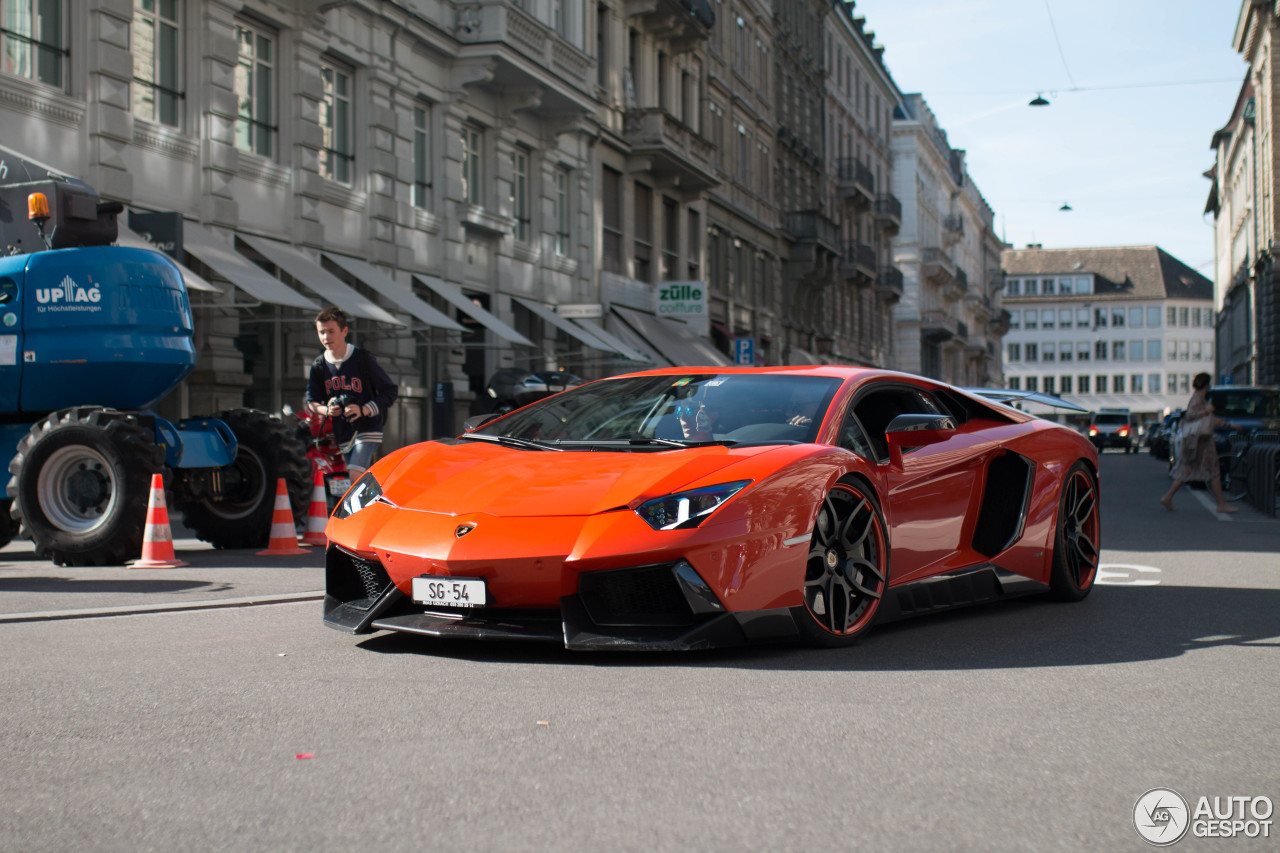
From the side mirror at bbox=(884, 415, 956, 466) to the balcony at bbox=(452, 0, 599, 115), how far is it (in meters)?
19.9

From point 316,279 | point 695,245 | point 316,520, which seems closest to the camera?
point 316,520

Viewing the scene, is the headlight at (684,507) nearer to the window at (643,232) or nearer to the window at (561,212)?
the window at (561,212)

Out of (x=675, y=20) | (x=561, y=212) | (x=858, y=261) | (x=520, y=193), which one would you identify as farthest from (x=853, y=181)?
(x=520, y=193)

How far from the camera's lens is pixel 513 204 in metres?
28.0

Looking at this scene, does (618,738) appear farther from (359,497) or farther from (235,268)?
(235,268)

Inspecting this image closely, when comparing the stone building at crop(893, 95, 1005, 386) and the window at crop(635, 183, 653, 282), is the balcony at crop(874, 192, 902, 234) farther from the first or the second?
the window at crop(635, 183, 653, 282)

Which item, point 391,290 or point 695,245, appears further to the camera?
point 695,245

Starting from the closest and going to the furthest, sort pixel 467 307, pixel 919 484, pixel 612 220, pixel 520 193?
pixel 919 484
pixel 467 307
pixel 520 193
pixel 612 220

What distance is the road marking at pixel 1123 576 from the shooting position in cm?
877

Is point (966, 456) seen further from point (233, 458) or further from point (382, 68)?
point (382, 68)

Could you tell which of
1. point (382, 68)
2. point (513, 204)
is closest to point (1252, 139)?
point (513, 204)

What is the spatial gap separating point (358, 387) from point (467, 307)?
13188 mm

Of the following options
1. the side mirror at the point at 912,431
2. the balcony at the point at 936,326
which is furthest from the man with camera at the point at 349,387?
the balcony at the point at 936,326

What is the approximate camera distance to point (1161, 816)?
340 centimetres
